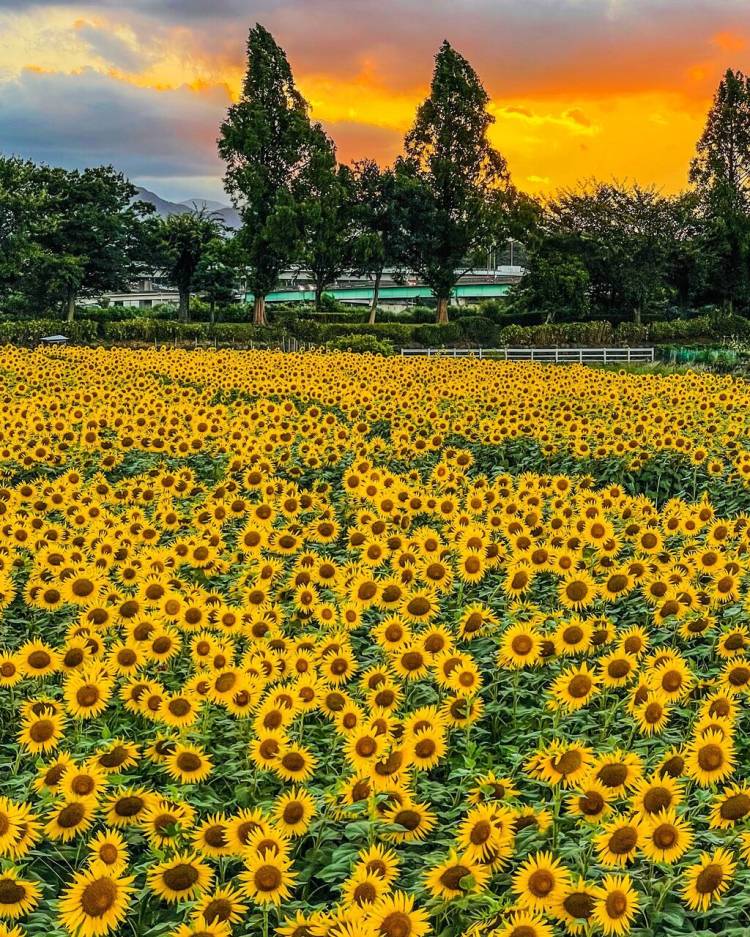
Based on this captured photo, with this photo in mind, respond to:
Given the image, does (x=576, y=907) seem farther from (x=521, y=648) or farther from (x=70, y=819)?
(x=521, y=648)

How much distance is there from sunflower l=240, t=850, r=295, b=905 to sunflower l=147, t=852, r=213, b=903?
0.43ft

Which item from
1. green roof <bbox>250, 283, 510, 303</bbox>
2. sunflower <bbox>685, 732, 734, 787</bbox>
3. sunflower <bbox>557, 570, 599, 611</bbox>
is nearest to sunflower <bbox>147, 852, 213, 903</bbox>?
sunflower <bbox>685, 732, 734, 787</bbox>

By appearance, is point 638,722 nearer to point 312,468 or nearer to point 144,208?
point 312,468

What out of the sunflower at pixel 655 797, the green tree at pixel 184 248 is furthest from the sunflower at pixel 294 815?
the green tree at pixel 184 248

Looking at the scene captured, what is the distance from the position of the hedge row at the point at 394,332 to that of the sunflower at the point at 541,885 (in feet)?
102

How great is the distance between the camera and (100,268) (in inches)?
2099

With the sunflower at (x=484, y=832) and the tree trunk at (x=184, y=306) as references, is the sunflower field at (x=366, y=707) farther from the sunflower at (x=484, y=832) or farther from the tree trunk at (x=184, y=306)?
the tree trunk at (x=184, y=306)

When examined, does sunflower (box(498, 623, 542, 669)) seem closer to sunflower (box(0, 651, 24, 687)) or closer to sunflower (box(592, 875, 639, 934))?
sunflower (box(592, 875, 639, 934))

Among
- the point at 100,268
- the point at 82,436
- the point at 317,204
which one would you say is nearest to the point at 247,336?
the point at 317,204

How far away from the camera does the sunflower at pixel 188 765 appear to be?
11.1 ft

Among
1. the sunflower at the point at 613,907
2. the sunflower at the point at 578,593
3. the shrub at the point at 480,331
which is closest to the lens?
the sunflower at the point at 613,907

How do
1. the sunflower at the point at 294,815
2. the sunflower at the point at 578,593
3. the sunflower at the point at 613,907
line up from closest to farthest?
the sunflower at the point at 613,907 < the sunflower at the point at 294,815 < the sunflower at the point at 578,593

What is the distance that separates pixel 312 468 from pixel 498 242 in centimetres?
4906

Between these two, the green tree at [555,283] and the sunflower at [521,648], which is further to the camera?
the green tree at [555,283]
